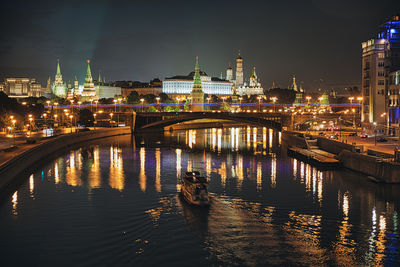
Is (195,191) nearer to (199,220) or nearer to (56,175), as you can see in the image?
(199,220)

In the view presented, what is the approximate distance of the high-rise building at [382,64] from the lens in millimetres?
66125

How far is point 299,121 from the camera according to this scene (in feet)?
281

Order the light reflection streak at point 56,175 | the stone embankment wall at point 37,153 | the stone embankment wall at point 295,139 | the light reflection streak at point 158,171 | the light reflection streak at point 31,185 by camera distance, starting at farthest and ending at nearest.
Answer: the stone embankment wall at point 295,139
the light reflection streak at point 56,175
the light reflection streak at point 158,171
the stone embankment wall at point 37,153
the light reflection streak at point 31,185

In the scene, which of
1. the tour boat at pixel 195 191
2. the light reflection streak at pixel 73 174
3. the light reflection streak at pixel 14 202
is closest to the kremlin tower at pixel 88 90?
the light reflection streak at pixel 73 174

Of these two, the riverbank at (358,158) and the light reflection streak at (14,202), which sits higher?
the riverbank at (358,158)

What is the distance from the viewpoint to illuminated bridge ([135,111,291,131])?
85.5 metres

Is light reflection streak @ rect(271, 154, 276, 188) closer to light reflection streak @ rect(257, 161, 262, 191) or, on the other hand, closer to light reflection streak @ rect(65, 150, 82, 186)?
light reflection streak @ rect(257, 161, 262, 191)

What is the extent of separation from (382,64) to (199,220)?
5137cm

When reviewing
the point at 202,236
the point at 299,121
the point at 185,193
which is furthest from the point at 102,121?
the point at 202,236

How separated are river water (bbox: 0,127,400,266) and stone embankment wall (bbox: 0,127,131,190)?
1380mm

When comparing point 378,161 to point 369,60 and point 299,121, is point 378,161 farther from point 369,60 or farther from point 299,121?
point 299,121

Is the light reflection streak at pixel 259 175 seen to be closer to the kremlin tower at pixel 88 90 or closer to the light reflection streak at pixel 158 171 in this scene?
the light reflection streak at pixel 158 171

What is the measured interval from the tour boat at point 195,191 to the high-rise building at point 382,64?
142 ft

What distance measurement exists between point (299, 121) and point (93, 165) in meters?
48.6
